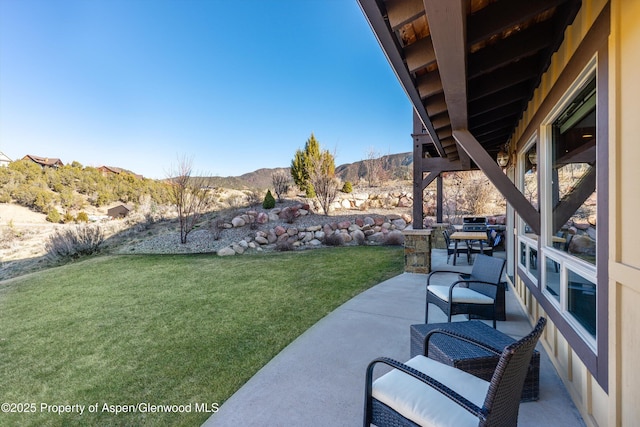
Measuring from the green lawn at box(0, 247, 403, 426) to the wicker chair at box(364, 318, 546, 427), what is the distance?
133 cm

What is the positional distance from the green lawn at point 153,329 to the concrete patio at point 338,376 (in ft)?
0.75

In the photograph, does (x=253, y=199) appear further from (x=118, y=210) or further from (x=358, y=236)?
(x=118, y=210)

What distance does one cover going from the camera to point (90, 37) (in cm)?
991

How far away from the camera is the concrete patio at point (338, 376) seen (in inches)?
78.7

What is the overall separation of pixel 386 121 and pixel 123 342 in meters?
19.7

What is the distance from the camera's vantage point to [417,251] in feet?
20.1

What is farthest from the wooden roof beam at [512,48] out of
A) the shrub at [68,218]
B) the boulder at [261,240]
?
the shrub at [68,218]

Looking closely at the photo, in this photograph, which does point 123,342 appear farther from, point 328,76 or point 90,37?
point 328,76

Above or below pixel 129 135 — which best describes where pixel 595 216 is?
below

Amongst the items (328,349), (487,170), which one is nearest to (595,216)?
(487,170)

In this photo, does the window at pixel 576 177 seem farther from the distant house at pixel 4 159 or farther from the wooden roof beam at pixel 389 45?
the distant house at pixel 4 159

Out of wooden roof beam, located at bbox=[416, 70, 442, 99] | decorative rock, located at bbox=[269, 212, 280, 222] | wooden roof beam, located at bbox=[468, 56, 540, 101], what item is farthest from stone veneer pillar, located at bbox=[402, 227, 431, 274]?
decorative rock, located at bbox=[269, 212, 280, 222]

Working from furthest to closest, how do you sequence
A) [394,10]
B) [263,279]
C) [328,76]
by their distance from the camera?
[328,76] → [263,279] → [394,10]

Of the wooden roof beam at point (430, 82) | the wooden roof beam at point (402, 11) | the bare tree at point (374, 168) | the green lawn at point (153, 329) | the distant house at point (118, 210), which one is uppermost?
the bare tree at point (374, 168)
